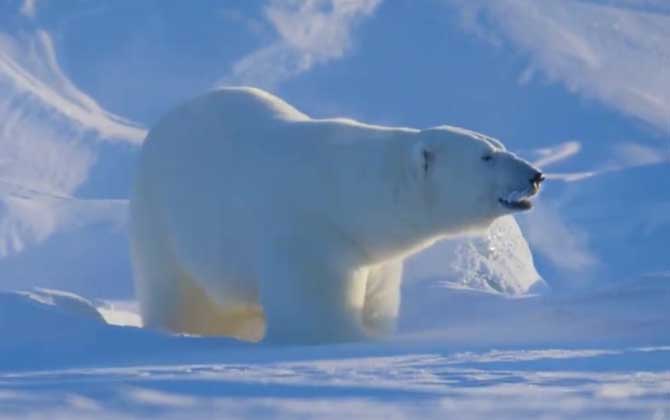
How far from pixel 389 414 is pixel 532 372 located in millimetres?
1086

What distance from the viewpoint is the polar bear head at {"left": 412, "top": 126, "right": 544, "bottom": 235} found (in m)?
6.82

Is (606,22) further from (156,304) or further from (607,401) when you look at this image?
(607,401)

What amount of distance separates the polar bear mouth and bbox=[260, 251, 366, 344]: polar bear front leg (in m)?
0.78

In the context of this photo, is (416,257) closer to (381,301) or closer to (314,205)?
(381,301)

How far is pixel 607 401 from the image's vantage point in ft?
13.2

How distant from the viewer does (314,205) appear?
712 centimetres

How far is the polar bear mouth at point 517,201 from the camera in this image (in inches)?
265

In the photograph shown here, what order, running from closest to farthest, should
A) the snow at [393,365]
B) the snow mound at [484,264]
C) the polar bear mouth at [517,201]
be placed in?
the snow at [393,365] < the polar bear mouth at [517,201] < the snow mound at [484,264]

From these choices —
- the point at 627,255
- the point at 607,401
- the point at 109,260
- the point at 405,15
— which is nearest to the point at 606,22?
the point at 405,15

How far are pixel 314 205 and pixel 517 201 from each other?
0.93 metres

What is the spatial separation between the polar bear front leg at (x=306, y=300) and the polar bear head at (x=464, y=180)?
20.4 inches

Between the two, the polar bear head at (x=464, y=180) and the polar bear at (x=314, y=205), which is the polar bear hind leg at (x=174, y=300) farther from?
the polar bear head at (x=464, y=180)

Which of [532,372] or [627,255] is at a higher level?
[627,255]

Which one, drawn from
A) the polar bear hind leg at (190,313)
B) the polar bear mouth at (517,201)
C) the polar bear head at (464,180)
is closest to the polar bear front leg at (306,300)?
the polar bear head at (464,180)
